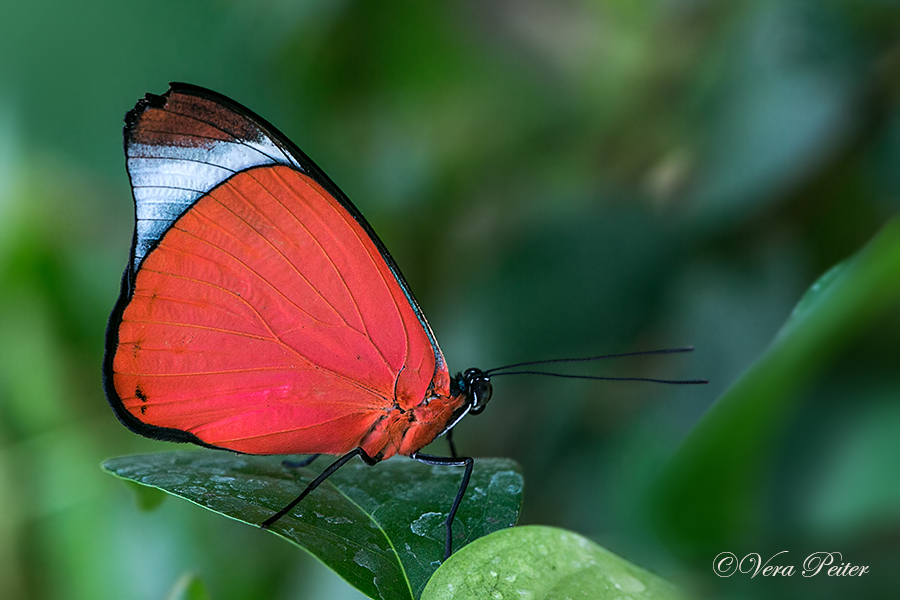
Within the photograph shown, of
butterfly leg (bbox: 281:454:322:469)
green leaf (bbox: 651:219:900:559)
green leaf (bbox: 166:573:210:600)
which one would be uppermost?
green leaf (bbox: 651:219:900:559)

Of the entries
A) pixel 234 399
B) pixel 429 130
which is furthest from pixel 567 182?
pixel 234 399

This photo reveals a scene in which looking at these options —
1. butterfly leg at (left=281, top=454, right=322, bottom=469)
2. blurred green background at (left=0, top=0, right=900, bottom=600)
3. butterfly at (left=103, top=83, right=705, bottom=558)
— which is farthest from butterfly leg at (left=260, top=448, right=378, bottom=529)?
blurred green background at (left=0, top=0, right=900, bottom=600)

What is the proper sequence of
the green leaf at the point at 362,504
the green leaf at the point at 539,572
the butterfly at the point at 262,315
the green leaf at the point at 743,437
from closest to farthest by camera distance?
the green leaf at the point at 743,437
the green leaf at the point at 539,572
the green leaf at the point at 362,504
the butterfly at the point at 262,315

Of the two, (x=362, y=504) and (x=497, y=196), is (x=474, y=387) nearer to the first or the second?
(x=362, y=504)

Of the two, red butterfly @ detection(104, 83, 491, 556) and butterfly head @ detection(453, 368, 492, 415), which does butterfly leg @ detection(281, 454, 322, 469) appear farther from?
butterfly head @ detection(453, 368, 492, 415)

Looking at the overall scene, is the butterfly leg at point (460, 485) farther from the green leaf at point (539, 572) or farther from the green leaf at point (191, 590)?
the green leaf at point (191, 590)

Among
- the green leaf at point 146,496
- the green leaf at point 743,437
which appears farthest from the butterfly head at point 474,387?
the green leaf at point 743,437
